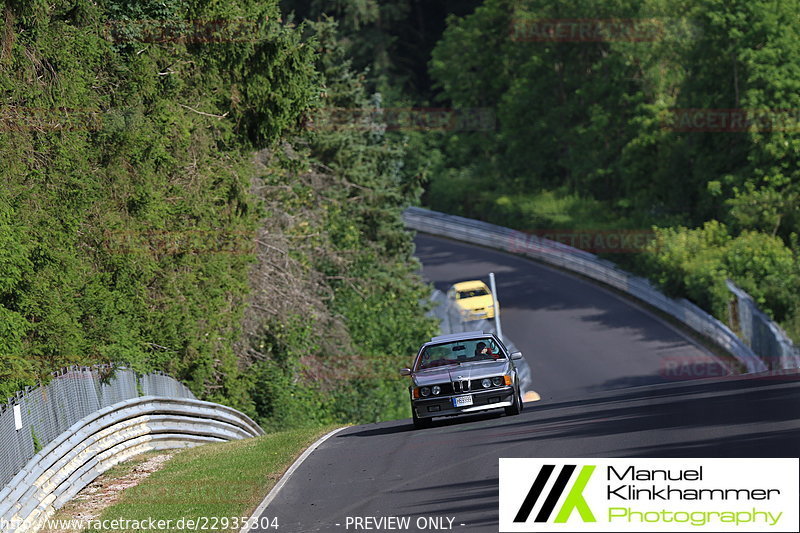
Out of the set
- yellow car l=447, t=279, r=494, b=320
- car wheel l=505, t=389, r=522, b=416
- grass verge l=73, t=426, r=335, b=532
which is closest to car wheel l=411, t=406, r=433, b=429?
car wheel l=505, t=389, r=522, b=416

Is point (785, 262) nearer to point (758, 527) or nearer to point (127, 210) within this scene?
point (127, 210)

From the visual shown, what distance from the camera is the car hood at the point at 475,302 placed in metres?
56.0

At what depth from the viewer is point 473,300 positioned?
56.4 metres

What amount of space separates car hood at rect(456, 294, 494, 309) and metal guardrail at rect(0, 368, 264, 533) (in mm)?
29651

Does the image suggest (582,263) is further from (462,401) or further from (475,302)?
(462,401)

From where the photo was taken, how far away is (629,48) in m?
71.3

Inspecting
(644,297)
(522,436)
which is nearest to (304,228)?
(522,436)

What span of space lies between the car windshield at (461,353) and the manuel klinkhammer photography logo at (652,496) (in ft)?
27.8

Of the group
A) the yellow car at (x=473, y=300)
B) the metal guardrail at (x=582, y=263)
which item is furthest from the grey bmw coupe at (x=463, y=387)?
the yellow car at (x=473, y=300)

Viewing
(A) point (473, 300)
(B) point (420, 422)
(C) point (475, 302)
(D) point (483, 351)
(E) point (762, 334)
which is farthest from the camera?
(A) point (473, 300)

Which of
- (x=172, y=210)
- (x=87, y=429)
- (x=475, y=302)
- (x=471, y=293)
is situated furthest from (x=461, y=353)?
(x=471, y=293)

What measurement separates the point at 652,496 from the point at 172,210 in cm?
1672

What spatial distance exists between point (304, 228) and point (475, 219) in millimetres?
41822

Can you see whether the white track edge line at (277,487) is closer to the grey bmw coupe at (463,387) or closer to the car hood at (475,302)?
the grey bmw coupe at (463,387)
